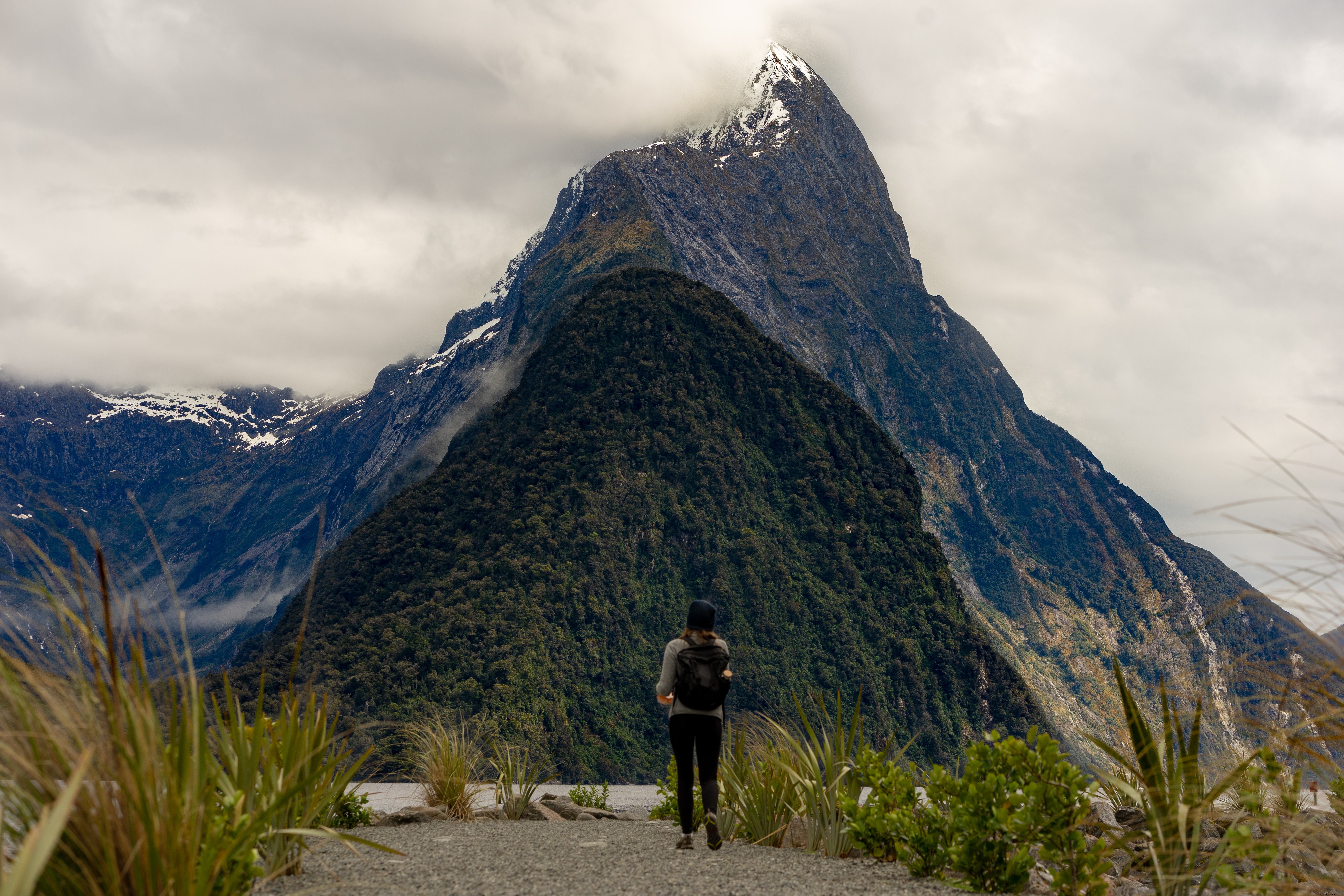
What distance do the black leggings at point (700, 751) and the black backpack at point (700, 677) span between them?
0.36 feet

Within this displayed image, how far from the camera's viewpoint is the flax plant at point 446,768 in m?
10.4

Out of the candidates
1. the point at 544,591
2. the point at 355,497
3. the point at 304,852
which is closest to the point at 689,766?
the point at 304,852

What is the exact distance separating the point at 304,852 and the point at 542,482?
269 feet

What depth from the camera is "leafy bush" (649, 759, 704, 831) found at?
30.1ft

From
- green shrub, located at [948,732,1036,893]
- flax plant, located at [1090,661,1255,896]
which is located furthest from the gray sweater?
flax plant, located at [1090,661,1255,896]

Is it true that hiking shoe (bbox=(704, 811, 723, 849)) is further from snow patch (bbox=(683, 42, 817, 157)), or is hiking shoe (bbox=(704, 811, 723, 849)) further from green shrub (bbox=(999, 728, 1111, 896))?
snow patch (bbox=(683, 42, 817, 157))

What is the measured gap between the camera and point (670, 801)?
9727 mm

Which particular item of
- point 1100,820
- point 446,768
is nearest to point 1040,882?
point 1100,820

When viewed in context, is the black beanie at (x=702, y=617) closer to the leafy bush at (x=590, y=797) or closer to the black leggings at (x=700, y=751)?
the black leggings at (x=700, y=751)

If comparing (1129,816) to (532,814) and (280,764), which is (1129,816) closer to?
(532,814)


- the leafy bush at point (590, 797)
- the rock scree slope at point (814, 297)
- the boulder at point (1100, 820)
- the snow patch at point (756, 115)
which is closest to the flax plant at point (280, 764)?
the boulder at point (1100, 820)

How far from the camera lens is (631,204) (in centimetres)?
14388

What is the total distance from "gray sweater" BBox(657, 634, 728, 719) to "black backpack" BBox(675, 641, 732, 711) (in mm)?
18

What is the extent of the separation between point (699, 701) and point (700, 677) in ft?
0.60
